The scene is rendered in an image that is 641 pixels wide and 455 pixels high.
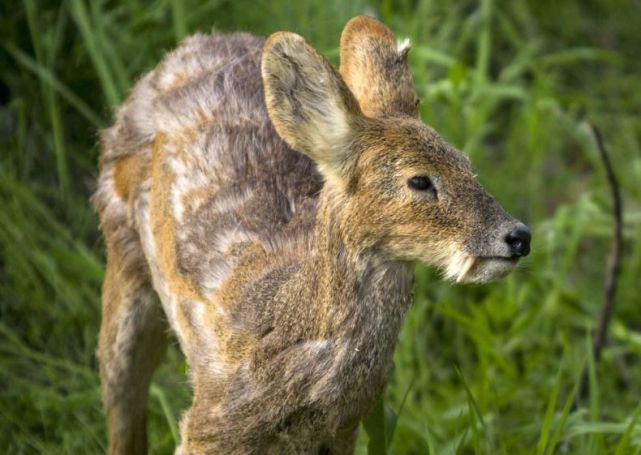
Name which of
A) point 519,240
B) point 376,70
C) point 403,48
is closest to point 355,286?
point 519,240

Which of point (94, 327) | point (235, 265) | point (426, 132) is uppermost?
point (426, 132)

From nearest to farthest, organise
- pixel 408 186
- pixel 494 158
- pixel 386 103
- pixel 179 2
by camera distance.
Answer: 1. pixel 408 186
2. pixel 386 103
3. pixel 179 2
4. pixel 494 158

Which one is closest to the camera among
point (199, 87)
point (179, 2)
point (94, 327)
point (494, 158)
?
point (199, 87)

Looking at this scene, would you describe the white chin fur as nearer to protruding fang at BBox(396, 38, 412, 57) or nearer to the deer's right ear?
the deer's right ear

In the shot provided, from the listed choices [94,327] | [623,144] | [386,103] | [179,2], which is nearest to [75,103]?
[179,2]

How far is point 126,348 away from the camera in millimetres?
5000

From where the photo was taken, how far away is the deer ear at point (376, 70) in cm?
420

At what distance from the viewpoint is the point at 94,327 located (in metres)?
5.86

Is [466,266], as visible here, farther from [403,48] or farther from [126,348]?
[126,348]

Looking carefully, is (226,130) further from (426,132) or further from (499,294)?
(499,294)

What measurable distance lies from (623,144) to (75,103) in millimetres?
3279

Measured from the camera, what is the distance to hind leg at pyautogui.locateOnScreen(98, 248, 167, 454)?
197 inches

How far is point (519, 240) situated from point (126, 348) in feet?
5.97

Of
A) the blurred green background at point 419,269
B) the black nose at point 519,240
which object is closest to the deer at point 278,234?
the black nose at point 519,240
